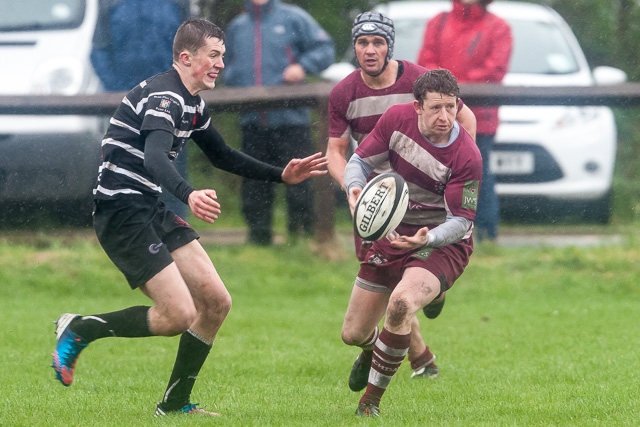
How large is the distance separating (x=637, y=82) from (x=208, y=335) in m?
5.88

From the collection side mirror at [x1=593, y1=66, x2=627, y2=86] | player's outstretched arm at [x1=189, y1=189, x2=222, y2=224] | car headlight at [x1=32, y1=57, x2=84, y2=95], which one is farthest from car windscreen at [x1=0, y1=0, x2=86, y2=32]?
player's outstretched arm at [x1=189, y1=189, x2=222, y2=224]

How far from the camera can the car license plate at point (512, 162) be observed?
1014cm

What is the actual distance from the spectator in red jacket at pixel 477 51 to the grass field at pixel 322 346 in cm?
102

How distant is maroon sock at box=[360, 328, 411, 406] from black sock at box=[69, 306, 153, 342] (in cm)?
106

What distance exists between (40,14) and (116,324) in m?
5.45

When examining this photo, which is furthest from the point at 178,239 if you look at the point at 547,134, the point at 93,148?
the point at 547,134

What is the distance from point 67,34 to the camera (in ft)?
32.9

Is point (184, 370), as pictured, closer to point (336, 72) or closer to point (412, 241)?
point (412, 241)

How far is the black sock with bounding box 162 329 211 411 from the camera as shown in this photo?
5566 mm

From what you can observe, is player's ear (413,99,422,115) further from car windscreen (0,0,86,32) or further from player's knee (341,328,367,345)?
car windscreen (0,0,86,32)

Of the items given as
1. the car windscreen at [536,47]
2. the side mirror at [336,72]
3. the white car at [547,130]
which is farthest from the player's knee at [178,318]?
the car windscreen at [536,47]

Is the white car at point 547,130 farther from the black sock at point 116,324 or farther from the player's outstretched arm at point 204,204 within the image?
the player's outstretched arm at point 204,204

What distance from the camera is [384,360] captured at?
5414mm

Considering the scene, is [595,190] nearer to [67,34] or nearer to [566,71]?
[566,71]
